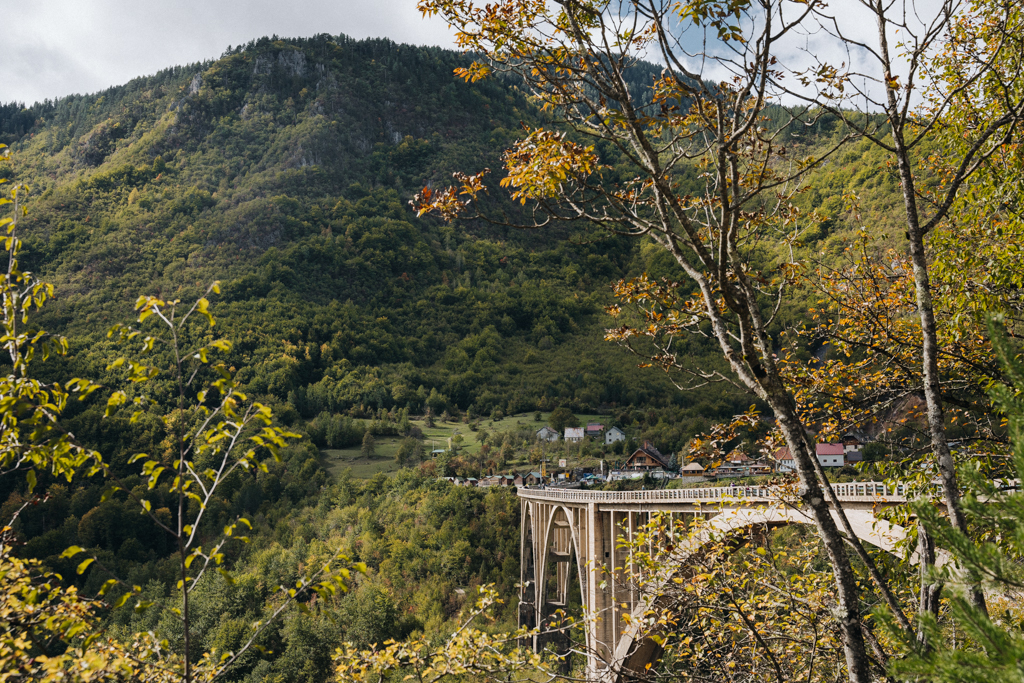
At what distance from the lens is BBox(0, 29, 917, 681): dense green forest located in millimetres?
46688

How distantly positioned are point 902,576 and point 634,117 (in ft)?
16.2

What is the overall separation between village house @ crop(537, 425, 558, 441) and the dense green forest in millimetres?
12914

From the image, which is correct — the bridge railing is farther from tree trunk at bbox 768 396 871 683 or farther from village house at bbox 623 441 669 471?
village house at bbox 623 441 669 471

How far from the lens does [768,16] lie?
3555 mm

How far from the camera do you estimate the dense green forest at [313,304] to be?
46.7 metres

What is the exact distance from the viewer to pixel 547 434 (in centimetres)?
8100

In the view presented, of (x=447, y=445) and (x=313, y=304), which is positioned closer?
(x=447, y=445)

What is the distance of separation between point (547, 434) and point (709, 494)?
60.8 meters

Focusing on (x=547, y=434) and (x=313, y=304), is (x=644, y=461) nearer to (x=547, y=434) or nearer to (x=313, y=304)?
(x=547, y=434)

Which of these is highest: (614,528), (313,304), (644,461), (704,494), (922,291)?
(313,304)

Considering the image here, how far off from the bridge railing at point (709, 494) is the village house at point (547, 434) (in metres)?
42.8

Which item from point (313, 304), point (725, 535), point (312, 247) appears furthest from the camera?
point (312, 247)

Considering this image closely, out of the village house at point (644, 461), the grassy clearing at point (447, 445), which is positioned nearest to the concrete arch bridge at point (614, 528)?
the village house at point (644, 461)

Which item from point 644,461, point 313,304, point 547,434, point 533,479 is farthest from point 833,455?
point 313,304
